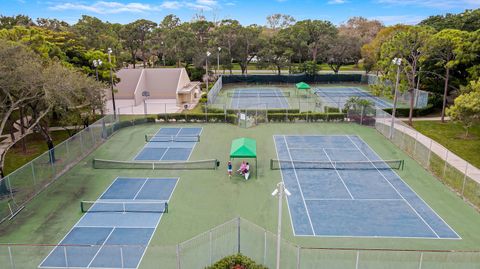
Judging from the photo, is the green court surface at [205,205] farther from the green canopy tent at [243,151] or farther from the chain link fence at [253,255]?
the green canopy tent at [243,151]

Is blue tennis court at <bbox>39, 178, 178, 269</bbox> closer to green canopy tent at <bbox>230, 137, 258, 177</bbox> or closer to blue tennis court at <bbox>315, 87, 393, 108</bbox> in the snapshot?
green canopy tent at <bbox>230, 137, 258, 177</bbox>

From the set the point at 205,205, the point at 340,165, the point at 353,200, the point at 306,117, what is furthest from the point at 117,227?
the point at 306,117

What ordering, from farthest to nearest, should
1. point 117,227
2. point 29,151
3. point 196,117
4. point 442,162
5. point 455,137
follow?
point 196,117 < point 455,137 < point 29,151 < point 442,162 < point 117,227

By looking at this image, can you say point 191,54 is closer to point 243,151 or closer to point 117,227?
point 243,151

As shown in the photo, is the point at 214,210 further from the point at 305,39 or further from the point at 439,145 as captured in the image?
the point at 305,39

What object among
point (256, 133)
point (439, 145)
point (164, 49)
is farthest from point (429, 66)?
point (164, 49)

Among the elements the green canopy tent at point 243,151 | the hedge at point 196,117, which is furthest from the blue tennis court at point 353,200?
the hedge at point 196,117
